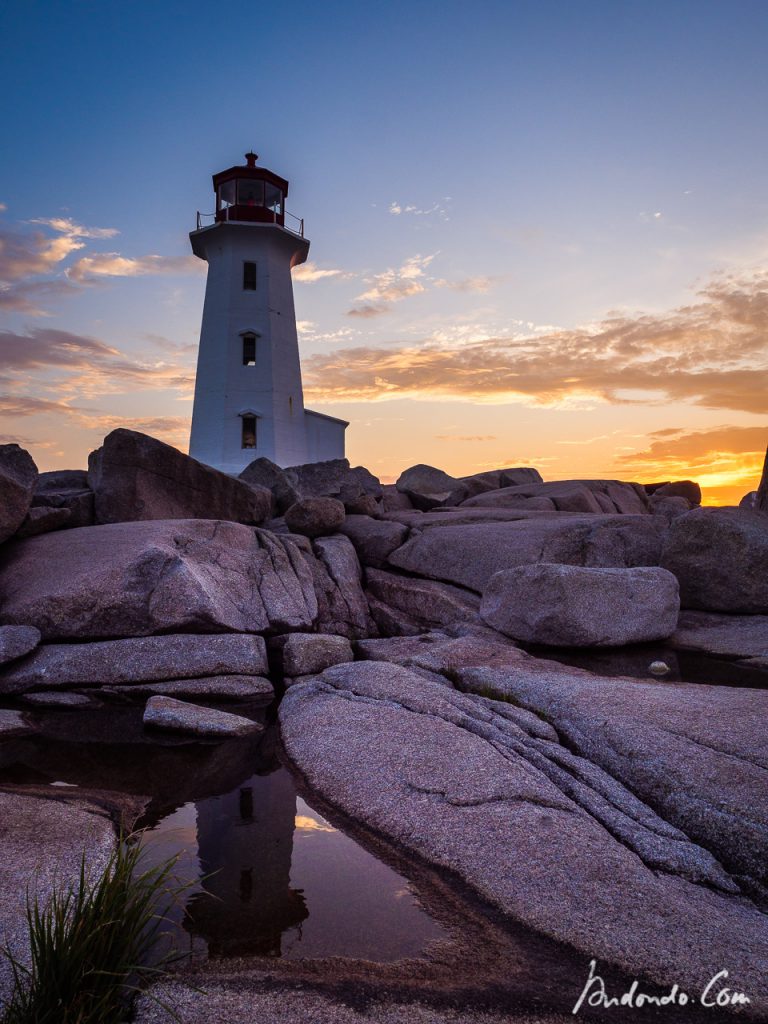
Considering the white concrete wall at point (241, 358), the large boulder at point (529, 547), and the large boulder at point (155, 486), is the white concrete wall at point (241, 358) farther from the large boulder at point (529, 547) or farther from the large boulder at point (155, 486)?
the large boulder at point (529, 547)

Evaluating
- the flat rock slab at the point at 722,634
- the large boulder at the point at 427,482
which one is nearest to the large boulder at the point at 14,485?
the flat rock slab at the point at 722,634

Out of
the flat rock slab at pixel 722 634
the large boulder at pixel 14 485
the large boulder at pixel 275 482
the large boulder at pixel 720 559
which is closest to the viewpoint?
the flat rock slab at pixel 722 634

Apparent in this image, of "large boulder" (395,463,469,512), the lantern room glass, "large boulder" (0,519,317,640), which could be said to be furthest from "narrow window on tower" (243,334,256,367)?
"large boulder" (0,519,317,640)

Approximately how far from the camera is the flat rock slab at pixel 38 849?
4537mm

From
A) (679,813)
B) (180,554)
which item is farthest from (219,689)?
(679,813)

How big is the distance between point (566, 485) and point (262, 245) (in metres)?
21.4

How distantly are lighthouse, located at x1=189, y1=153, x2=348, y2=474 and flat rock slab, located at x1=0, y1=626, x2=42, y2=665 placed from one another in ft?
77.4

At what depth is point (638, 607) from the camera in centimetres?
1261

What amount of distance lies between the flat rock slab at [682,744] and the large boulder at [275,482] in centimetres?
1129

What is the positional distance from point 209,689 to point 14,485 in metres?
5.43

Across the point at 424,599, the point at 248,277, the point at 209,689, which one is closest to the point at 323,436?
the point at 248,277

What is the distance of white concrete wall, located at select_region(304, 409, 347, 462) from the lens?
38.6 metres

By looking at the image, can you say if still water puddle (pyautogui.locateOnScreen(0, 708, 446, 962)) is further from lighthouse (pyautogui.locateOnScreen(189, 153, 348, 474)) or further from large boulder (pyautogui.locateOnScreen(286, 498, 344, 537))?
lighthouse (pyautogui.locateOnScreen(189, 153, 348, 474))

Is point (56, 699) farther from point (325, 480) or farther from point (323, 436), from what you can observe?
point (323, 436)
